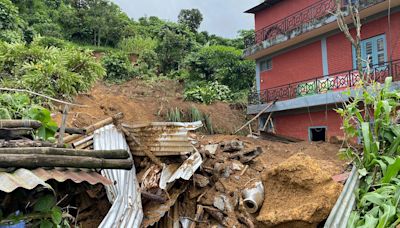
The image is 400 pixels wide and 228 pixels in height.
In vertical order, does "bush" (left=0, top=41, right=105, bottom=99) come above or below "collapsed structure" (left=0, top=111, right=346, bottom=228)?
above

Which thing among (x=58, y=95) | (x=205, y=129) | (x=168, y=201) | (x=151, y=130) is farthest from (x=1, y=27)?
(x=168, y=201)

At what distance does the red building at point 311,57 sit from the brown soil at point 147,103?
84.3 inches

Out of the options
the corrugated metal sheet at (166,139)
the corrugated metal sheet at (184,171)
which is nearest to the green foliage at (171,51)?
the corrugated metal sheet at (166,139)

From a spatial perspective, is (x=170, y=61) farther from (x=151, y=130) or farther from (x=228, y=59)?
(x=151, y=130)

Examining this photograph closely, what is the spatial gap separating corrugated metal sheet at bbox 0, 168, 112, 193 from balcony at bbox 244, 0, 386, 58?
10.3 metres

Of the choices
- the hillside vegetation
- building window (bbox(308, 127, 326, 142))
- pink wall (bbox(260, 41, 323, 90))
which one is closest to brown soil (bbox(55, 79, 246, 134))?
the hillside vegetation

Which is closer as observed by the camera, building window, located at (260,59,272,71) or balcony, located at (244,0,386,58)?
balcony, located at (244,0,386,58)

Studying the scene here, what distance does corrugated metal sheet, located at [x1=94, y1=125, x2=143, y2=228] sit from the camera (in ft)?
17.4

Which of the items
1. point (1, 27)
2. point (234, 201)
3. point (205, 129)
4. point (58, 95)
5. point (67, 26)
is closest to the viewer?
point (234, 201)

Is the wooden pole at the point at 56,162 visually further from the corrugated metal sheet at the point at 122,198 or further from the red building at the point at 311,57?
the red building at the point at 311,57

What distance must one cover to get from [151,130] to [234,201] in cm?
208

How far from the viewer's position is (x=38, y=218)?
2.87 meters

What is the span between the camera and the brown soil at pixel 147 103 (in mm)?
14594

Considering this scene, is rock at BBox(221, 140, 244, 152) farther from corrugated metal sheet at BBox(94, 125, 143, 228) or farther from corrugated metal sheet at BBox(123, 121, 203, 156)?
corrugated metal sheet at BBox(94, 125, 143, 228)
